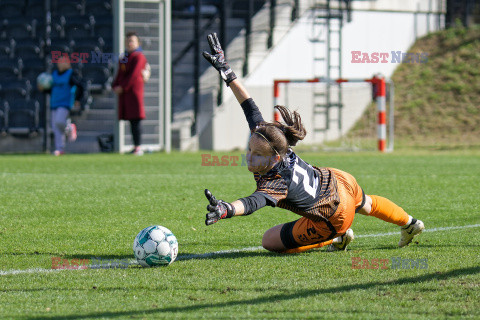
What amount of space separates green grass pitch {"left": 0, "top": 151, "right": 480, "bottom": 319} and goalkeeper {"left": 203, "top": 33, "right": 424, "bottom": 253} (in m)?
0.15

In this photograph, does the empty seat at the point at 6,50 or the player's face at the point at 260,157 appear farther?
the empty seat at the point at 6,50

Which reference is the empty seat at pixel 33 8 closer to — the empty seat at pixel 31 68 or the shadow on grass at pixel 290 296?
the empty seat at pixel 31 68

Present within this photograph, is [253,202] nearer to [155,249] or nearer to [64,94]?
[155,249]

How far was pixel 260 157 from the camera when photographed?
192 inches

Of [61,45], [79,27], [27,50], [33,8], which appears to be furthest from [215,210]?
[33,8]

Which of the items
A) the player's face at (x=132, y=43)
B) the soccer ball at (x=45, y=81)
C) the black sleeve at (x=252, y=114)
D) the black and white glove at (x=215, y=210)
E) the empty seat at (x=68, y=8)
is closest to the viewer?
the black and white glove at (x=215, y=210)

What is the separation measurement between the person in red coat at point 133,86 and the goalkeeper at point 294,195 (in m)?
10.0

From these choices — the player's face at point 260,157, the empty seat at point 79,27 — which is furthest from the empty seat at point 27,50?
the player's face at point 260,157

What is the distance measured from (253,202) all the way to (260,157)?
0.36 m

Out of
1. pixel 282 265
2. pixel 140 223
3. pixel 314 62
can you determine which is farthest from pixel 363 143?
pixel 282 265

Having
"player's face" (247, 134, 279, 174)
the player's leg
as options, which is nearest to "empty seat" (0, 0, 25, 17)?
the player's leg

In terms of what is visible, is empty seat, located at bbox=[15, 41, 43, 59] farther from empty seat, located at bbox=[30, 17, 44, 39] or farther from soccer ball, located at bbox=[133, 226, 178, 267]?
soccer ball, located at bbox=[133, 226, 178, 267]

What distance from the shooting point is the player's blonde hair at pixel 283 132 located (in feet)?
16.0

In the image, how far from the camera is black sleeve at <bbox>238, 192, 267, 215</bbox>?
15.1 ft
